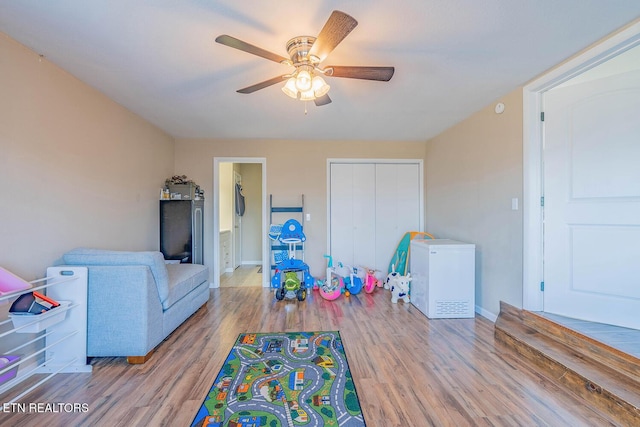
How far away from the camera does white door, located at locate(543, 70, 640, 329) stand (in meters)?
2.05

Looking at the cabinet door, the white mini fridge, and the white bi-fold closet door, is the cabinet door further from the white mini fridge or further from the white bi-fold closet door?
the white mini fridge

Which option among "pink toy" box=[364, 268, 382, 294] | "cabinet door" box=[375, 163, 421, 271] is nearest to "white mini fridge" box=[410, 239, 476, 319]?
"pink toy" box=[364, 268, 382, 294]

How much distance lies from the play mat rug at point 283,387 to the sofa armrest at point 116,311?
753mm

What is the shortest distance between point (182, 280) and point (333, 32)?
2569 mm

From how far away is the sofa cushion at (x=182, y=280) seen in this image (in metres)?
2.42

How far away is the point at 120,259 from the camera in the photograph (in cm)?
210

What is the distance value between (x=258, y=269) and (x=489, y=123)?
15.9 ft

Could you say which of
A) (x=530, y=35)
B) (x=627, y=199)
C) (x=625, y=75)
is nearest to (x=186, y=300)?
(x=530, y=35)

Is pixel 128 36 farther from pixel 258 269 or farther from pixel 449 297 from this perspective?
pixel 258 269

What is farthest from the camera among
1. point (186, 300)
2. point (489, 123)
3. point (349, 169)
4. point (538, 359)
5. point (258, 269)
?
point (258, 269)

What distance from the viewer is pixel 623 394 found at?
4.99ft

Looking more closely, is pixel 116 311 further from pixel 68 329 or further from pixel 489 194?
pixel 489 194

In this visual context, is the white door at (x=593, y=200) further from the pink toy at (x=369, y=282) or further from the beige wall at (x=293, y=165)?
the beige wall at (x=293, y=165)

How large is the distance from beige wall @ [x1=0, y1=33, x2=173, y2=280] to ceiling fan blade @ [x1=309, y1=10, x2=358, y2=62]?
2.16 metres
